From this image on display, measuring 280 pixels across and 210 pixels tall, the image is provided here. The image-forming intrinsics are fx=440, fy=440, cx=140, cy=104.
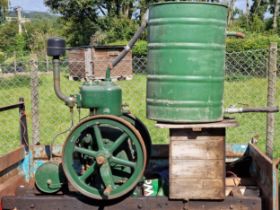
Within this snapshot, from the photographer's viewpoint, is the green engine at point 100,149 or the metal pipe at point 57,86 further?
the metal pipe at point 57,86

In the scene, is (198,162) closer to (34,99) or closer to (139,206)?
(139,206)

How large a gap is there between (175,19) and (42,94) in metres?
9.28

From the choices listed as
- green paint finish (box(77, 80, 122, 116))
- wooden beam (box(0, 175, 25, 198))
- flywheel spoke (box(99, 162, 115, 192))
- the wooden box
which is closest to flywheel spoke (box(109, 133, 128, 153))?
flywheel spoke (box(99, 162, 115, 192))

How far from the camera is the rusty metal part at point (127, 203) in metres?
2.99

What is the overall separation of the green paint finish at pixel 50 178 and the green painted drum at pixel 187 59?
37.6 inches

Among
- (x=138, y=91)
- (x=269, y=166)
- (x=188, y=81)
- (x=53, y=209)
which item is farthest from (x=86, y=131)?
(x=138, y=91)

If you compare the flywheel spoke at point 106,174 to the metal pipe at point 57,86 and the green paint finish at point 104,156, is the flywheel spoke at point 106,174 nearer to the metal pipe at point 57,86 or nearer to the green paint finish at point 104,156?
the green paint finish at point 104,156

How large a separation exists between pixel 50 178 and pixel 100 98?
2.50ft

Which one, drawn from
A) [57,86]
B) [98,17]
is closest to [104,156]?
[57,86]

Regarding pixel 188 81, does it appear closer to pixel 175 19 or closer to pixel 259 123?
pixel 175 19

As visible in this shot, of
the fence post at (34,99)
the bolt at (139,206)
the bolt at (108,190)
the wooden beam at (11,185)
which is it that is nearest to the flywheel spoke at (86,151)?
the bolt at (108,190)

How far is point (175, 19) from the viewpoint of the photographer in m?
2.91

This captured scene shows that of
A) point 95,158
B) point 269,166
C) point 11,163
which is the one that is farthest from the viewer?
point 11,163

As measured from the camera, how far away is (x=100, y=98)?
317cm
